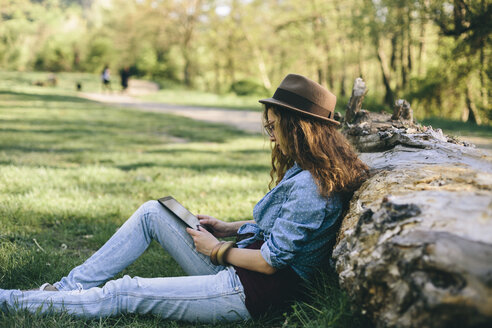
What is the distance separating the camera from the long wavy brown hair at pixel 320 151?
7.72ft

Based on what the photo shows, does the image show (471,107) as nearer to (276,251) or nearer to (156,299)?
(276,251)

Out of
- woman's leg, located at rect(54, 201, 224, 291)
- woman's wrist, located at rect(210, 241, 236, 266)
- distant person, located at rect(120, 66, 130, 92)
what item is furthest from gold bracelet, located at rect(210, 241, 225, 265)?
distant person, located at rect(120, 66, 130, 92)

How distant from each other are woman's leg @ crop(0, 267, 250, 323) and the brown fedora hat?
103 centimetres

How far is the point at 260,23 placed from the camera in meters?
31.5

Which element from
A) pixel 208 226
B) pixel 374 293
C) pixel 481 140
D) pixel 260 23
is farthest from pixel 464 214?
pixel 260 23

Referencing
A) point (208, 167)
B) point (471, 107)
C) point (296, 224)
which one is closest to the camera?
point (296, 224)

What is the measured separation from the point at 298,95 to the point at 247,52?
3160cm

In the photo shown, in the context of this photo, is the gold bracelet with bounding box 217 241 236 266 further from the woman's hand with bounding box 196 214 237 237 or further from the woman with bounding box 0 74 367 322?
the woman's hand with bounding box 196 214 237 237

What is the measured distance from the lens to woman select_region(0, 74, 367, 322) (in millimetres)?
2305

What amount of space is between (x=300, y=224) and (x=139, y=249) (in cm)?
129

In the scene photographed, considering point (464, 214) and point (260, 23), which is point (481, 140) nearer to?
point (464, 214)

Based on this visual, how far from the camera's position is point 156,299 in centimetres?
248

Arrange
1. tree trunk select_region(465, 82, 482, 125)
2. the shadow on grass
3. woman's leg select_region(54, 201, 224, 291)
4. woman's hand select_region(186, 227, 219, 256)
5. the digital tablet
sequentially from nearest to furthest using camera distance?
woman's hand select_region(186, 227, 219, 256)
woman's leg select_region(54, 201, 224, 291)
the digital tablet
the shadow on grass
tree trunk select_region(465, 82, 482, 125)

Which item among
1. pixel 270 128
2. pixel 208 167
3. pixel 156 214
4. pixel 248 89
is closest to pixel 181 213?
pixel 156 214
